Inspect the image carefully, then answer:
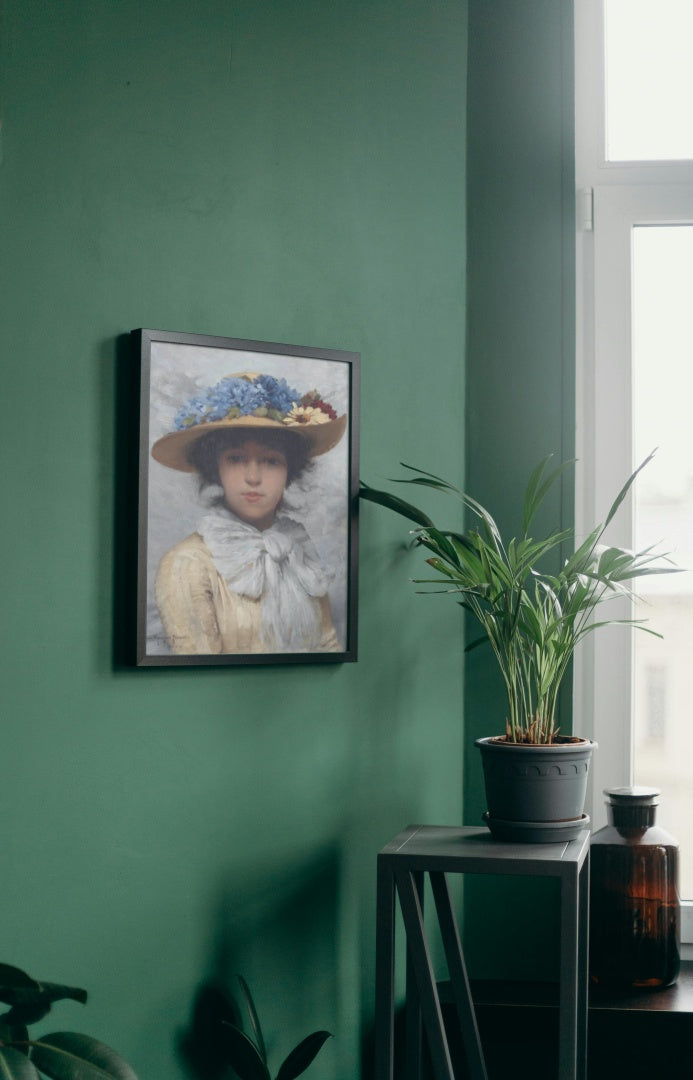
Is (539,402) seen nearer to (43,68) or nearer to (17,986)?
(43,68)

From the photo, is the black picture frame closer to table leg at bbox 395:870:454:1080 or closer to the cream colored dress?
the cream colored dress

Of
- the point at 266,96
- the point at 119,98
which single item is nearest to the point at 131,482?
the point at 119,98

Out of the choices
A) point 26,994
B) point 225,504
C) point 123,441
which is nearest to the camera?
point 26,994

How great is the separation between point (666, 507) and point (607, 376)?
37cm

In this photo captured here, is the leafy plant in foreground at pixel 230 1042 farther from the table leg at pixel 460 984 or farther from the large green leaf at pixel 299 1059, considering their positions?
the table leg at pixel 460 984

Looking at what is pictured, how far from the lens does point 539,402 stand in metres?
2.68

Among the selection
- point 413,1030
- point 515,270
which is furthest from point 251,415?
point 413,1030

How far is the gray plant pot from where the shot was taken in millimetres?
2094

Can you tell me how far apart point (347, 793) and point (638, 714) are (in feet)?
2.71

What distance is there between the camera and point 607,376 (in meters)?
2.71

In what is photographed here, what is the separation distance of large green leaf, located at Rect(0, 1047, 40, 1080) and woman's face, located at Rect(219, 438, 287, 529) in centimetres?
113

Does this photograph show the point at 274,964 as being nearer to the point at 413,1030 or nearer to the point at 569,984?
the point at 413,1030

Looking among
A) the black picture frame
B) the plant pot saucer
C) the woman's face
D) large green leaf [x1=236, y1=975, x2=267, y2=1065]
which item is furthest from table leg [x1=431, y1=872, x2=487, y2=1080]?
the woman's face

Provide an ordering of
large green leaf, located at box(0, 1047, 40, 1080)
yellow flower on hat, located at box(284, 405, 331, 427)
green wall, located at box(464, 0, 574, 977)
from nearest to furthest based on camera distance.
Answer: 1. large green leaf, located at box(0, 1047, 40, 1080)
2. yellow flower on hat, located at box(284, 405, 331, 427)
3. green wall, located at box(464, 0, 574, 977)
